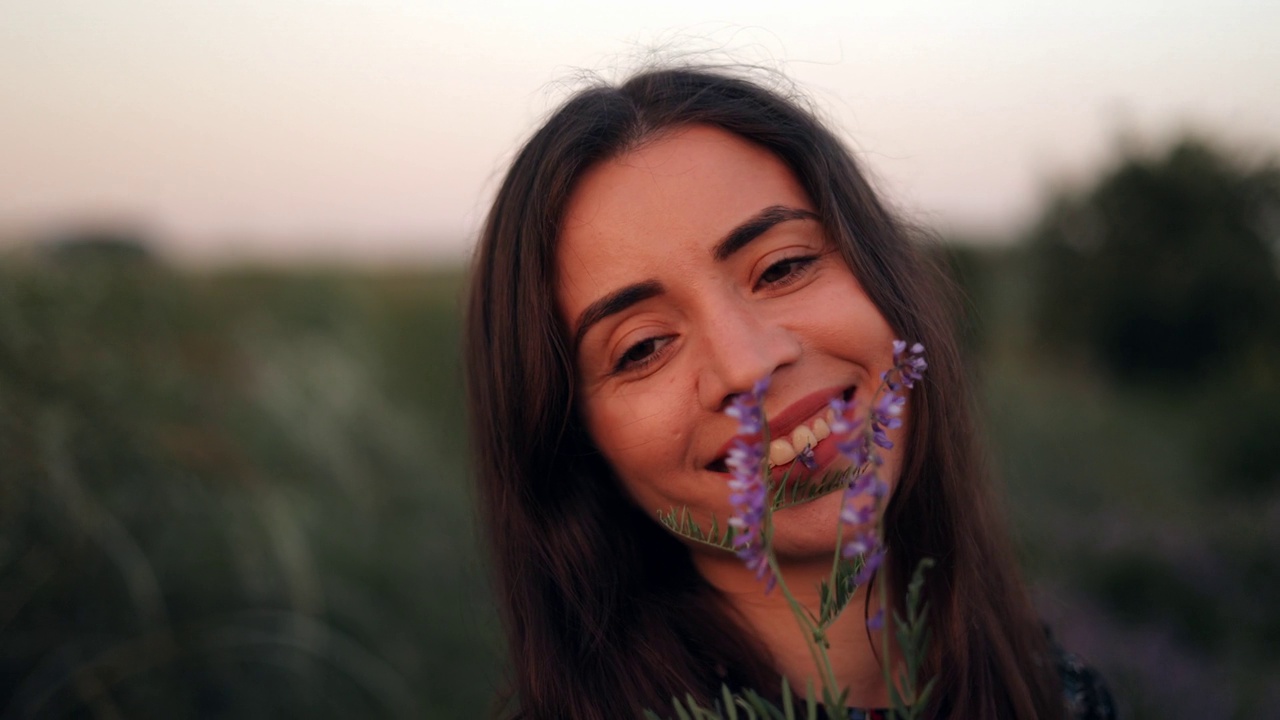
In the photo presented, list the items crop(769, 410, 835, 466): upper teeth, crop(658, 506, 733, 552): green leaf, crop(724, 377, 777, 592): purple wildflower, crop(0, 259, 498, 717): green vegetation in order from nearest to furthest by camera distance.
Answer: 1. crop(724, 377, 777, 592): purple wildflower
2. crop(658, 506, 733, 552): green leaf
3. crop(769, 410, 835, 466): upper teeth
4. crop(0, 259, 498, 717): green vegetation

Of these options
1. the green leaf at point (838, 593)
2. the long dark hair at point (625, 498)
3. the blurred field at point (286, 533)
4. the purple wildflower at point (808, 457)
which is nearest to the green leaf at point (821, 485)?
the purple wildflower at point (808, 457)

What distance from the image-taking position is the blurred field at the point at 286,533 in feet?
12.0

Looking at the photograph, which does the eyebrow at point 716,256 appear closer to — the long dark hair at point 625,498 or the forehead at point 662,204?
the forehead at point 662,204

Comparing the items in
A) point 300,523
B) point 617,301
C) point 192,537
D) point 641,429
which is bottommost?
point 300,523

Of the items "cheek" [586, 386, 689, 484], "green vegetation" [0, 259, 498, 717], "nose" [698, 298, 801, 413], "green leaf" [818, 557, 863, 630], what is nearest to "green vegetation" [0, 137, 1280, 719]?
"green vegetation" [0, 259, 498, 717]

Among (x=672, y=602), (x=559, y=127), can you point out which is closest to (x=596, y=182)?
(x=559, y=127)

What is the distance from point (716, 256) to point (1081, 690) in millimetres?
1696

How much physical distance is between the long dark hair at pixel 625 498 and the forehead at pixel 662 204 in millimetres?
49

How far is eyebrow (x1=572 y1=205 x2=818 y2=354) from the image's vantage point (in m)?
1.70

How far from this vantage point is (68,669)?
3.52 meters

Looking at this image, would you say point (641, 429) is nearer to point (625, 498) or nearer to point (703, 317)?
point (703, 317)

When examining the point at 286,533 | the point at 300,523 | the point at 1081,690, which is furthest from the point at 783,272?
the point at 300,523

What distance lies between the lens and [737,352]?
62.5 inches

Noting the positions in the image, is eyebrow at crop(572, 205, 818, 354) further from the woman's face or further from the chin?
the chin
